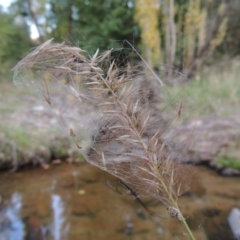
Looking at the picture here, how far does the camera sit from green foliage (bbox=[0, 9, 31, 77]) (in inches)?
251

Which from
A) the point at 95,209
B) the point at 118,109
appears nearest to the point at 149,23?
the point at 95,209

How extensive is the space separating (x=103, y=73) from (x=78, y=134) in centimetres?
37

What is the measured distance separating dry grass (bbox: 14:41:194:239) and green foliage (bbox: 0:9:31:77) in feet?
19.0

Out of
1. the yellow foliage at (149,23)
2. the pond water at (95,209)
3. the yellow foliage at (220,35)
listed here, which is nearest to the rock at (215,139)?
the pond water at (95,209)

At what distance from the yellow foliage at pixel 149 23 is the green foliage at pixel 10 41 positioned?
9.66 ft

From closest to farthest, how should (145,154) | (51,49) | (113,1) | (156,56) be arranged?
(51,49) < (145,154) < (156,56) < (113,1)

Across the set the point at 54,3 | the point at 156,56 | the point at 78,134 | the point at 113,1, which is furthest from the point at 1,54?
the point at 78,134

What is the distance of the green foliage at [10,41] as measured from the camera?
637 centimetres

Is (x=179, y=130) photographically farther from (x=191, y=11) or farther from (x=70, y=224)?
(x=191, y=11)

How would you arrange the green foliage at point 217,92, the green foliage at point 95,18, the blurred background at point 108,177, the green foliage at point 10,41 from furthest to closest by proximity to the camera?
1. the green foliage at point 95,18
2. the green foliage at point 10,41
3. the green foliage at point 217,92
4. the blurred background at point 108,177

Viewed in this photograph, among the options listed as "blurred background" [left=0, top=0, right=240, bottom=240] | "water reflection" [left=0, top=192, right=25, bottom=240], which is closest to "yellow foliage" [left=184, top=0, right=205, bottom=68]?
"blurred background" [left=0, top=0, right=240, bottom=240]

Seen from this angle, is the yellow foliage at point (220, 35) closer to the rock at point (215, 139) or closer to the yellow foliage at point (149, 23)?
the yellow foliage at point (149, 23)

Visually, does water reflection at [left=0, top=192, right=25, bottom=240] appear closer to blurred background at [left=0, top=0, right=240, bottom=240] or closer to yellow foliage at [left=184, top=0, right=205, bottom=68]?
blurred background at [left=0, top=0, right=240, bottom=240]

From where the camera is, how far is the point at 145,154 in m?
0.98
